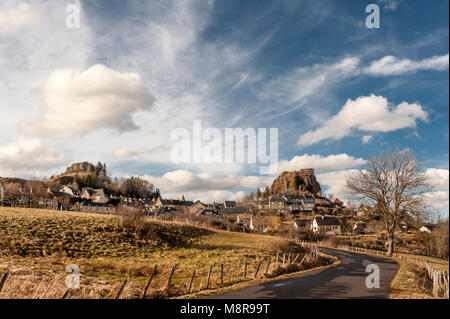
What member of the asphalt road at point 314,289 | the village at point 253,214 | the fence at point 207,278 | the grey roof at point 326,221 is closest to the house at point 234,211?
the village at point 253,214

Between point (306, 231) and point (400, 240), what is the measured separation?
21.8 m

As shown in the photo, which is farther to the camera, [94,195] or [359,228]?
[94,195]

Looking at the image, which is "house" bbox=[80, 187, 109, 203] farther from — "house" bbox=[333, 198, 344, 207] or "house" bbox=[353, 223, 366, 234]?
"house" bbox=[333, 198, 344, 207]

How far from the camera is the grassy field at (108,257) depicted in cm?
1527

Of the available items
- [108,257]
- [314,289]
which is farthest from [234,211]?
[314,289]

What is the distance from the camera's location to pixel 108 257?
99.3 feet

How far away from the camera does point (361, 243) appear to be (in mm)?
64625

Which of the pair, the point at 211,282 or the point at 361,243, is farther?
the point at 361,243

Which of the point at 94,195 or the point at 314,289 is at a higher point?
the point at 94,195

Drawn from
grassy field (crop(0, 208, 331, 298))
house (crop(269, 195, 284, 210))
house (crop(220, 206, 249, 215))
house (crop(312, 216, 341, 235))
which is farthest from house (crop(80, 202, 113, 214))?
house (crop(269, 195, 284, 210))

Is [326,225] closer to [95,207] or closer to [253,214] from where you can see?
[253,214]

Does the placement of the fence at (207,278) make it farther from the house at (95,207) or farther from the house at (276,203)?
the house at (276,203)
